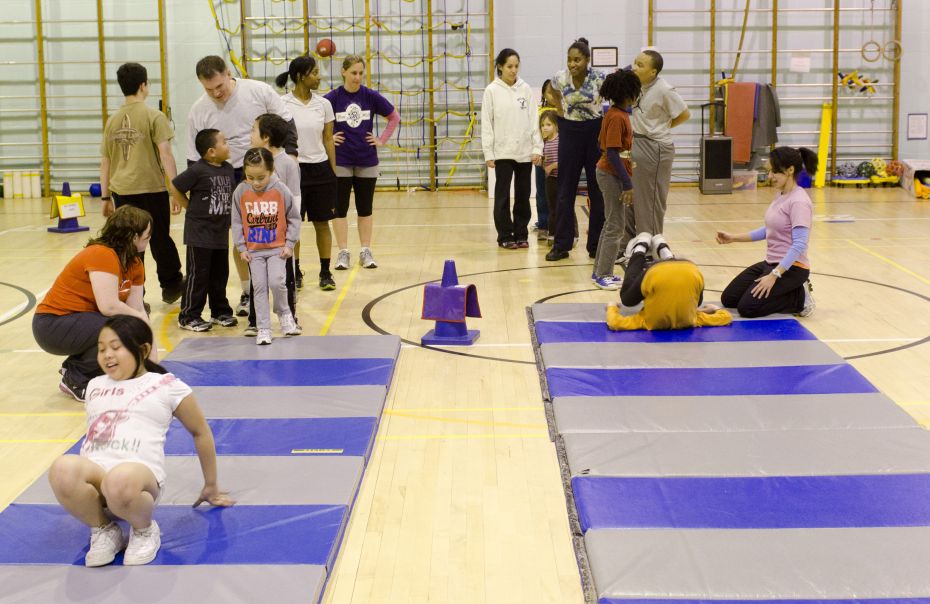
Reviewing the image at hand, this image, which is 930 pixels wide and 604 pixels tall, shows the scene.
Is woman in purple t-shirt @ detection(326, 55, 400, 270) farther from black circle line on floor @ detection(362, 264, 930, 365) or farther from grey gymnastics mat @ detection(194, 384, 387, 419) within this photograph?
grey gymnastics mat @ detection(194, 384, 387, 419)

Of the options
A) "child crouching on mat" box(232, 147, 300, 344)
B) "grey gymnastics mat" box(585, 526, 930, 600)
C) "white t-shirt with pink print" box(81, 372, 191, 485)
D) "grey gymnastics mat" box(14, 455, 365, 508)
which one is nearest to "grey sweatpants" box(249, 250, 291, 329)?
"child crouching on mat" box(232, 147, 300, 344)

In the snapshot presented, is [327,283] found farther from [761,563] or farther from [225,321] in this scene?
[761,563]

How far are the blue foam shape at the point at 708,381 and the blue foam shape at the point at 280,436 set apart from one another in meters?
0.98

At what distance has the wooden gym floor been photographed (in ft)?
10.8

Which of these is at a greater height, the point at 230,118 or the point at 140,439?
the point at 230,118

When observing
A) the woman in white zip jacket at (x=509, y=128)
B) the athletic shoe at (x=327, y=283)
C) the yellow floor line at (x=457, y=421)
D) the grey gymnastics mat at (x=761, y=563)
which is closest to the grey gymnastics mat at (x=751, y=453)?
the yellow floor line at (x=457, y=421)

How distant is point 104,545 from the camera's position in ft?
10.4

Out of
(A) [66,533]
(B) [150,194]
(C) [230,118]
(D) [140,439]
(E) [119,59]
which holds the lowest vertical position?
(A) [66,533]

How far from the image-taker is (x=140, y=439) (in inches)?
127

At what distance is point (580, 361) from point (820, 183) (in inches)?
379

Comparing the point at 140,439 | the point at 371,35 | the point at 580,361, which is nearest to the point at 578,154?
the point at 580,361

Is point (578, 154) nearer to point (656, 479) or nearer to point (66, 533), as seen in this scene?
point (656, 479)

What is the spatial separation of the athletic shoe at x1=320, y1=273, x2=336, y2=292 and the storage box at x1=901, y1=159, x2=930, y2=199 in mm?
7898

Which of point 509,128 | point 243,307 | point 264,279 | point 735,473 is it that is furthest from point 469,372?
point 509,128
